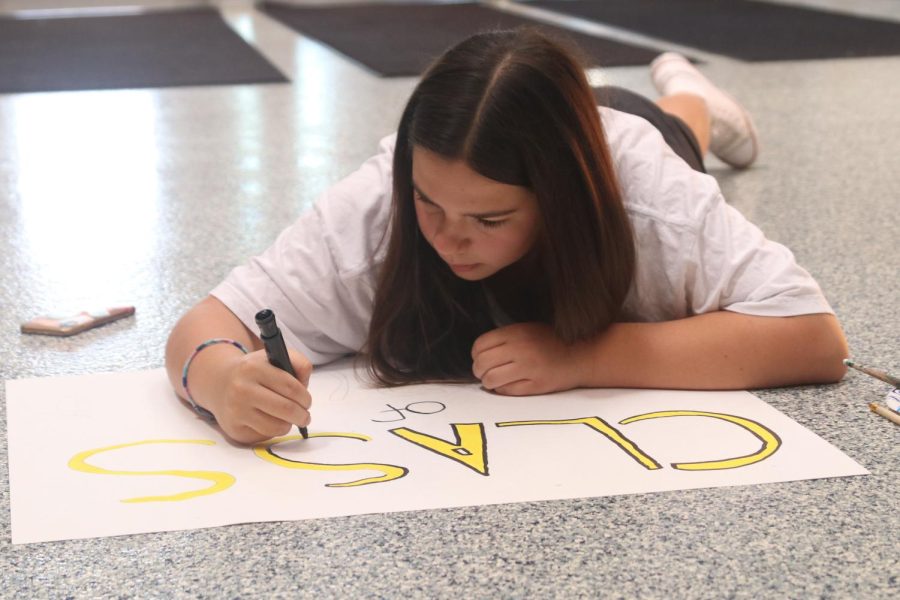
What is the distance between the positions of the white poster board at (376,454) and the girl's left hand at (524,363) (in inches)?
0.4

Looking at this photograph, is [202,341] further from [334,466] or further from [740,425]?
[740,425]

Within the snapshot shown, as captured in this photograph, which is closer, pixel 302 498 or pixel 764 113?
pixel 302 498

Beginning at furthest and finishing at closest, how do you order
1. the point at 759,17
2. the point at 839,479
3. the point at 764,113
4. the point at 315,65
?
the point at 759,17 < the point at 315,65 < the point at 764,113 < the point at 839,479

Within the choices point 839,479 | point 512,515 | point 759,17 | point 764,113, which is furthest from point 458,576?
point 759,17

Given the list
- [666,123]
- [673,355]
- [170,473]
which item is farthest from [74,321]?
[666,123]

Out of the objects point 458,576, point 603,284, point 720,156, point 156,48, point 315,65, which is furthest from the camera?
point 156,48

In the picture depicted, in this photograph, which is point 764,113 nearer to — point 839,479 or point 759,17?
point 839,479

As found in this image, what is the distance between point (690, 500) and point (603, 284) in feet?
0.76

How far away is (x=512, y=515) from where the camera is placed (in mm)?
777

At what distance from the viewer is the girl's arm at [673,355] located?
0.98 meters

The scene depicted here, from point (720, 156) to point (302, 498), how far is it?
137 cm

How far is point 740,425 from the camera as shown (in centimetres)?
92

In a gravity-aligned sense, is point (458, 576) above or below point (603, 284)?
below

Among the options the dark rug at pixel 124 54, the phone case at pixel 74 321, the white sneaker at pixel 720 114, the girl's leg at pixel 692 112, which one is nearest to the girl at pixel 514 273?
the phone case at pixel 74 321
